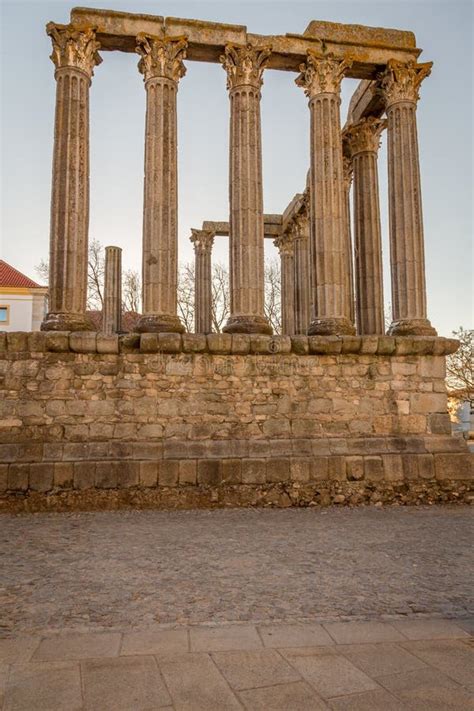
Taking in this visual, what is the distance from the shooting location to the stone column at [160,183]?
10.4 metres

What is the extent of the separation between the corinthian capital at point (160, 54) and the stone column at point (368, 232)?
5088 millimetres

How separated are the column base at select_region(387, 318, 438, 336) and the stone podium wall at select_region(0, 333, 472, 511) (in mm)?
587

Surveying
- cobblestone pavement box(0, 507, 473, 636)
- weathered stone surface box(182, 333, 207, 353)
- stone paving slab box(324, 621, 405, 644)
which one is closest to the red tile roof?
weathered stone surface box(182, 333, 207, 353)

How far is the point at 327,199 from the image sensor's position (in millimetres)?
11102

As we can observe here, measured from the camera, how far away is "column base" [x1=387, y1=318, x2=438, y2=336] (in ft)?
35.8

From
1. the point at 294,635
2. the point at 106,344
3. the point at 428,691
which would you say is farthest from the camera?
the point at 106,344

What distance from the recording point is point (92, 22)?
422 inches

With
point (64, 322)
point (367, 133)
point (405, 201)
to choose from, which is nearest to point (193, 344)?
point (64, 322)

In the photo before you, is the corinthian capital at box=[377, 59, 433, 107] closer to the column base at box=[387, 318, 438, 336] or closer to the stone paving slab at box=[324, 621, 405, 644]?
the column base at box=[387, 318, 438, 336]

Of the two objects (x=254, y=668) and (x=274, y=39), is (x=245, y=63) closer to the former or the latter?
(x=274, y=39)

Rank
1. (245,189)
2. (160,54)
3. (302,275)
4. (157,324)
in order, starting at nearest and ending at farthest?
1. (157,324)
2. (160,54)
3. (245,189)
4. (302,275)

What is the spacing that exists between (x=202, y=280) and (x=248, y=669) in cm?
1682

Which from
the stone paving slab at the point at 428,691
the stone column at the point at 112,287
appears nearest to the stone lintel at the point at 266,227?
the stone column at the point at 112,287

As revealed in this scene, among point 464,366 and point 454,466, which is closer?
point 454,466
